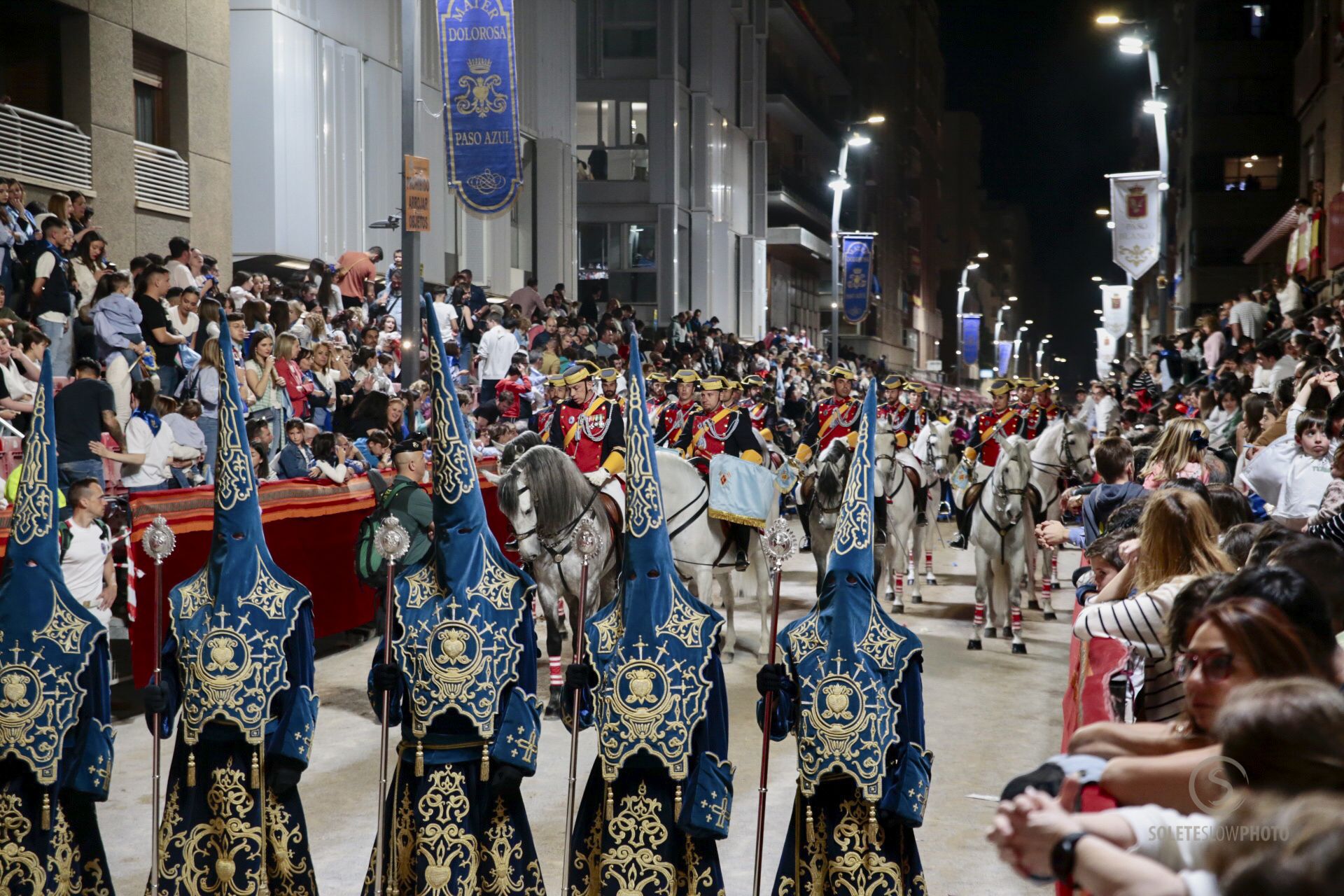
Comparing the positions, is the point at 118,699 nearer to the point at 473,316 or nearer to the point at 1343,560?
the point at 1343,560

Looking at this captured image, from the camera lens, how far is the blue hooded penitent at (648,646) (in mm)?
4797

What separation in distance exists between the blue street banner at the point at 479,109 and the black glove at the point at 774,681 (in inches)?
448

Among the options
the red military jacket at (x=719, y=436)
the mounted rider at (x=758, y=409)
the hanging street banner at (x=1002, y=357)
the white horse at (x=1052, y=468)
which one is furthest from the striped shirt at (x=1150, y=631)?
the hanging street banner at (x=1002, y=357)

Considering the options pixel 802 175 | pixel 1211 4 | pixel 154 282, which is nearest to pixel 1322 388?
pixel 154 282

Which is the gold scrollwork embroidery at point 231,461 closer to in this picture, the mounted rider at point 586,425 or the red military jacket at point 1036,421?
the mounted rider at point 586,425

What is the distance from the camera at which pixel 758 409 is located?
1593 cm

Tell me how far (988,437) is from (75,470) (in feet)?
29.4

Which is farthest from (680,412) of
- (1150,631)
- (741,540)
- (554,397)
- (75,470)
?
(1150,631)

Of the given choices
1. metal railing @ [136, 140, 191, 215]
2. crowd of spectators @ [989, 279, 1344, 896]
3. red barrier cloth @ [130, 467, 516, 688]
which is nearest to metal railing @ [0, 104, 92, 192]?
metal railing @ [136, 140, 191, 215]

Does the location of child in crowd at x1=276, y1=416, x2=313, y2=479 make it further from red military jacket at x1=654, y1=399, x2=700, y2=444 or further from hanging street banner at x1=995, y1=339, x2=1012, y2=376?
hanging street banner at x1=995, y1=339, x2=1012, y2=376

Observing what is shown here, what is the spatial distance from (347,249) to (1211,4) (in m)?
40.1

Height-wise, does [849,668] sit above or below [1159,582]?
below

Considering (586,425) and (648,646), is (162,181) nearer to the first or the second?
(586,425)

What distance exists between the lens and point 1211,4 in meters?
50.1
